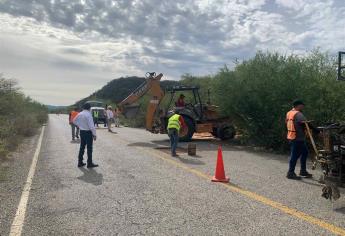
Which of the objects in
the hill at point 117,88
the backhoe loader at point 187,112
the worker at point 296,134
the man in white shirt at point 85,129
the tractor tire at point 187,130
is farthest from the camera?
the hill at point 117,88

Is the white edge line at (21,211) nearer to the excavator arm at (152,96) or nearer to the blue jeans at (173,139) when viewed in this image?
the blue jeans at (173,139)

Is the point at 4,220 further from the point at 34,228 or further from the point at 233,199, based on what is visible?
the point at 233,199

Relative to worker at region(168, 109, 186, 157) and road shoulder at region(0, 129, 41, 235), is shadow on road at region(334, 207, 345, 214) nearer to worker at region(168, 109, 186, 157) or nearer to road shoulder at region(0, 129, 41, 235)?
road shoulder at region(0, 129, 41, 235)

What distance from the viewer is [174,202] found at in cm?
800

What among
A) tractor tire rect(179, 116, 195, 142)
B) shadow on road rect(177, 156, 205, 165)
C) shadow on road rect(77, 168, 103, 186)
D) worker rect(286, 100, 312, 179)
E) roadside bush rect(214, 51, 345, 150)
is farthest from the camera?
tractor tire rect(179, 116, 195, 142)

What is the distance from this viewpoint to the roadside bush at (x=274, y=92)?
14594mm

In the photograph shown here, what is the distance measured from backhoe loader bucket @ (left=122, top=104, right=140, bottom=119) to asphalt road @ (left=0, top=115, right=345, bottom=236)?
9.11 m

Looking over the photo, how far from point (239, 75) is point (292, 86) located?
10.5 feet

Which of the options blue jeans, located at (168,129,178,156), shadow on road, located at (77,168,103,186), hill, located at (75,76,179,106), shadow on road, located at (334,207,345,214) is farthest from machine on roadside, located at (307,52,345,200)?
hill, located at (75,76,179,106)

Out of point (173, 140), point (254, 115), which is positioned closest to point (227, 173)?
point (173, 140)

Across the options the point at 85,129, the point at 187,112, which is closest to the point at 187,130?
the point at 187,112

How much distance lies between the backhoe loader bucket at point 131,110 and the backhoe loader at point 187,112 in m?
0.58

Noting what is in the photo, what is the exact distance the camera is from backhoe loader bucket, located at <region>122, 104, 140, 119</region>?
22.3 m

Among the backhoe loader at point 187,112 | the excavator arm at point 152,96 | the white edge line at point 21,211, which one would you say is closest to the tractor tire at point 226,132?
the backhoe loader at point 187,112
